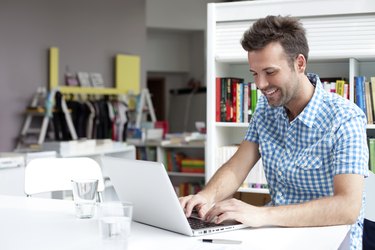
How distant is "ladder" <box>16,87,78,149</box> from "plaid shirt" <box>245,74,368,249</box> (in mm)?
4835

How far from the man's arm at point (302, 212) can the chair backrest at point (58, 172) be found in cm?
111

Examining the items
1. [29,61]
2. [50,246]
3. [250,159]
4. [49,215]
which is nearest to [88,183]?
[49,215]

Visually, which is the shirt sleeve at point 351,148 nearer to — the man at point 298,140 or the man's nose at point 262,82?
the man at point 298,140

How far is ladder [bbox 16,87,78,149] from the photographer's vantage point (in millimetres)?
6695

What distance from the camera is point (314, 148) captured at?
6.54 ft

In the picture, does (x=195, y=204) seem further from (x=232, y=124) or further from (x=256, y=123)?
(x=232, y=124)

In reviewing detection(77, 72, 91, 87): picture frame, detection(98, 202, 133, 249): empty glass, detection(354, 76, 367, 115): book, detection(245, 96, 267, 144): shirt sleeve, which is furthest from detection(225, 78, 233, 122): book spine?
detection(77, 72, 91, 87): picture frame

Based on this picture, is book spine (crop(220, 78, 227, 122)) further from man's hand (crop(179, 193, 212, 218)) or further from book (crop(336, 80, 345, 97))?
man's hand (crop(179, 193, 212, 218))

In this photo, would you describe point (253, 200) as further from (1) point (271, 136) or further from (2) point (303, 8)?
(1) point (271, 136)

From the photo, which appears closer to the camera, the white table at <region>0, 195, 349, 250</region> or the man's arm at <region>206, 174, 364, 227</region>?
the white table at <region>0, 195, 349, 250</region>

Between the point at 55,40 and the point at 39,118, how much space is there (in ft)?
Result: 3.27

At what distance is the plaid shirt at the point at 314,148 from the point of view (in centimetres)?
188

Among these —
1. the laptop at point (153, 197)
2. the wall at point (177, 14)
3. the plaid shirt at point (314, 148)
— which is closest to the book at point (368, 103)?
the plaid shirt at point (314, 148)

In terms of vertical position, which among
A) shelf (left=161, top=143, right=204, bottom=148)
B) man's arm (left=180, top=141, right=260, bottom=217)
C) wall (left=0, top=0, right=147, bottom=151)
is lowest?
shelf (left=161, top=143, right=204, bottom=148)
